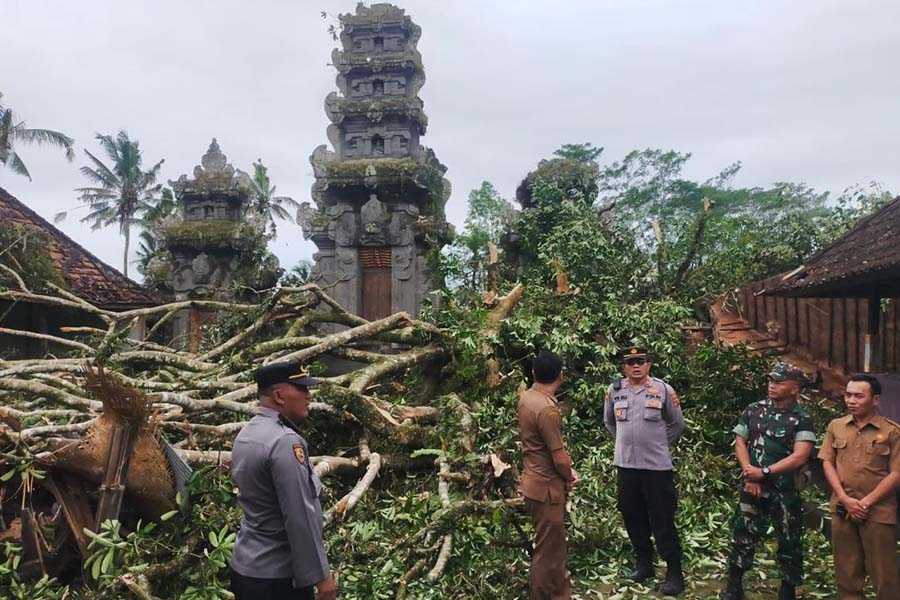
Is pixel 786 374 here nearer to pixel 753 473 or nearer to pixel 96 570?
pixel 753 473

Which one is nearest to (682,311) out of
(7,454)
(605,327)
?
(605,327)

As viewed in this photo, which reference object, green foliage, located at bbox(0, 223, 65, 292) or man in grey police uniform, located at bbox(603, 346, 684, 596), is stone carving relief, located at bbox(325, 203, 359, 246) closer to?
green foliage, located at bbox(0, 223, 65, 292)

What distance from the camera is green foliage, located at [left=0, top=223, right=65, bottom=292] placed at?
10.1m

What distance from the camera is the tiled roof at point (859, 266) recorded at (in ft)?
17.5

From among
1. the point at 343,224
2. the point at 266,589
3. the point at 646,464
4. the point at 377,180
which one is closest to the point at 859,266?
the point at 646,464

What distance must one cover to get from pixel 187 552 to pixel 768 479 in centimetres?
347

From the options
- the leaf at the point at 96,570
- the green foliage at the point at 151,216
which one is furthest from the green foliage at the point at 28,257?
the green foliage at the point at 151,216

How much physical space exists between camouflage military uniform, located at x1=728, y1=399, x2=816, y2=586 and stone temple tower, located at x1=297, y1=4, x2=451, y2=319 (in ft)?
31.5

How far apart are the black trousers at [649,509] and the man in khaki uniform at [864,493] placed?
2.94 ft

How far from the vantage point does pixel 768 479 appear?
147 inches

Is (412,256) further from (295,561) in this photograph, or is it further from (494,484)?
(295,561)

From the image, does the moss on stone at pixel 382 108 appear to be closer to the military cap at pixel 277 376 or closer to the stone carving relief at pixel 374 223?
the stone carving relief at pixel 374 223

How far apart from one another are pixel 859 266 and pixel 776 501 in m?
2.88

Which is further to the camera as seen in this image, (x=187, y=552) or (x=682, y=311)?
(x=682, y=311)
